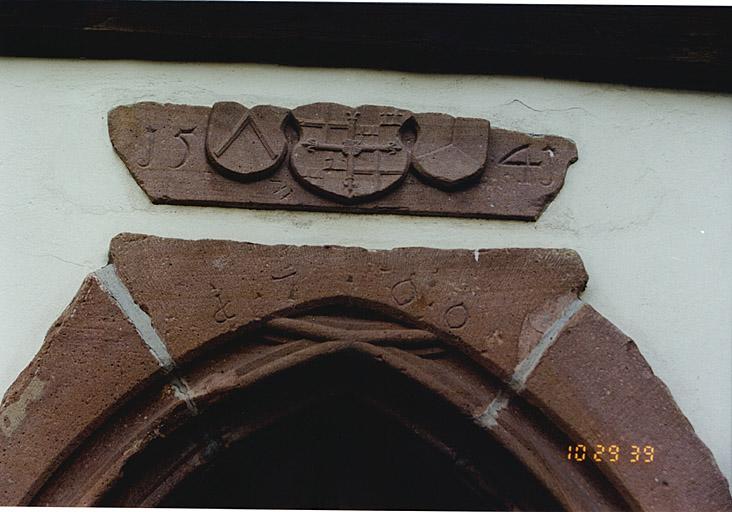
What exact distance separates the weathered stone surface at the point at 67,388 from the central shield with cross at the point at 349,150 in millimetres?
576

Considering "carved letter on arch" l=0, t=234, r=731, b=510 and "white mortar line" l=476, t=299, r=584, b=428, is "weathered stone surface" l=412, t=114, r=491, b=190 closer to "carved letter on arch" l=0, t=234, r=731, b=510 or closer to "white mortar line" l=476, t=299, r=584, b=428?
"carved letter on arch" l=0, t=234, r=731, b=510

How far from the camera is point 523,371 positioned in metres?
2.35

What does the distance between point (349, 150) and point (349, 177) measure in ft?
0.24

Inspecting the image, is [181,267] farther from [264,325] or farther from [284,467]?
[284,467]

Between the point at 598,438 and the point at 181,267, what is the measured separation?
102 cm

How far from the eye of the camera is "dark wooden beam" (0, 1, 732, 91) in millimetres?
2662

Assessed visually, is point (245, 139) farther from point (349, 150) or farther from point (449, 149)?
point (449, 149)

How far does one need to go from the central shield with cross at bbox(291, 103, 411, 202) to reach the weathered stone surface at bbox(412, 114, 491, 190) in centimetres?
5

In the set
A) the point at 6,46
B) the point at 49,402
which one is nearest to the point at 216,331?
the point at 49,402

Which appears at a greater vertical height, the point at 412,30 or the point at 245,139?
the point at 412,30

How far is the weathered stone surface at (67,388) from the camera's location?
7.41 ft
